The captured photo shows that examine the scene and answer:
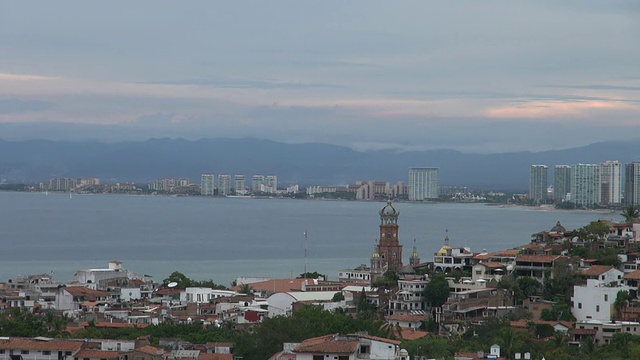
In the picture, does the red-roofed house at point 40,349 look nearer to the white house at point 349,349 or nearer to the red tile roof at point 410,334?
the white house at point 349,349

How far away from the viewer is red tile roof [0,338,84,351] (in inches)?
1076

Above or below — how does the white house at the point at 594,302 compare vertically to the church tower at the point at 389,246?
below

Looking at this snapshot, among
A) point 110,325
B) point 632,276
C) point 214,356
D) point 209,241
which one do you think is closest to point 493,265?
point 632,276

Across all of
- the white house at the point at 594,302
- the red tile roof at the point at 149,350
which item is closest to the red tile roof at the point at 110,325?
the red tile roof at the point at 149,350

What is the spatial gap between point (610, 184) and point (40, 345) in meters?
168

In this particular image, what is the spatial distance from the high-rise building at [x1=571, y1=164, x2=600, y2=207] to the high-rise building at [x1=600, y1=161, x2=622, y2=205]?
679mm

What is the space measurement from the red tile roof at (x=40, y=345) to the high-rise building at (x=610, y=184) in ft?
543

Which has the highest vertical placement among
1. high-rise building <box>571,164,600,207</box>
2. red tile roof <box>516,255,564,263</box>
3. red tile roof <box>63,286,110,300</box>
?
high-rise building <box>571,164,600,207</box>

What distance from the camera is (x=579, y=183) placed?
19488 centimetres

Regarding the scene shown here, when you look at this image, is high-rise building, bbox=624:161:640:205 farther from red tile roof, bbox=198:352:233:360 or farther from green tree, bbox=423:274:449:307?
red tile roof, bbox=198:352:233:360

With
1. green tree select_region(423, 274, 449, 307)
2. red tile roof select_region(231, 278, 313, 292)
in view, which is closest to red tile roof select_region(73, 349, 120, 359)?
green tree select_region(423, 274, 449, 307)

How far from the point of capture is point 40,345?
89.8 feet

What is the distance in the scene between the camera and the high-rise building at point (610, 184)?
7421 inches

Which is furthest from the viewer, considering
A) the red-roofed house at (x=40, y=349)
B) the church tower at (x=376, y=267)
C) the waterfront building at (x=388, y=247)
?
the waterfront building at (x=388, y=247)
